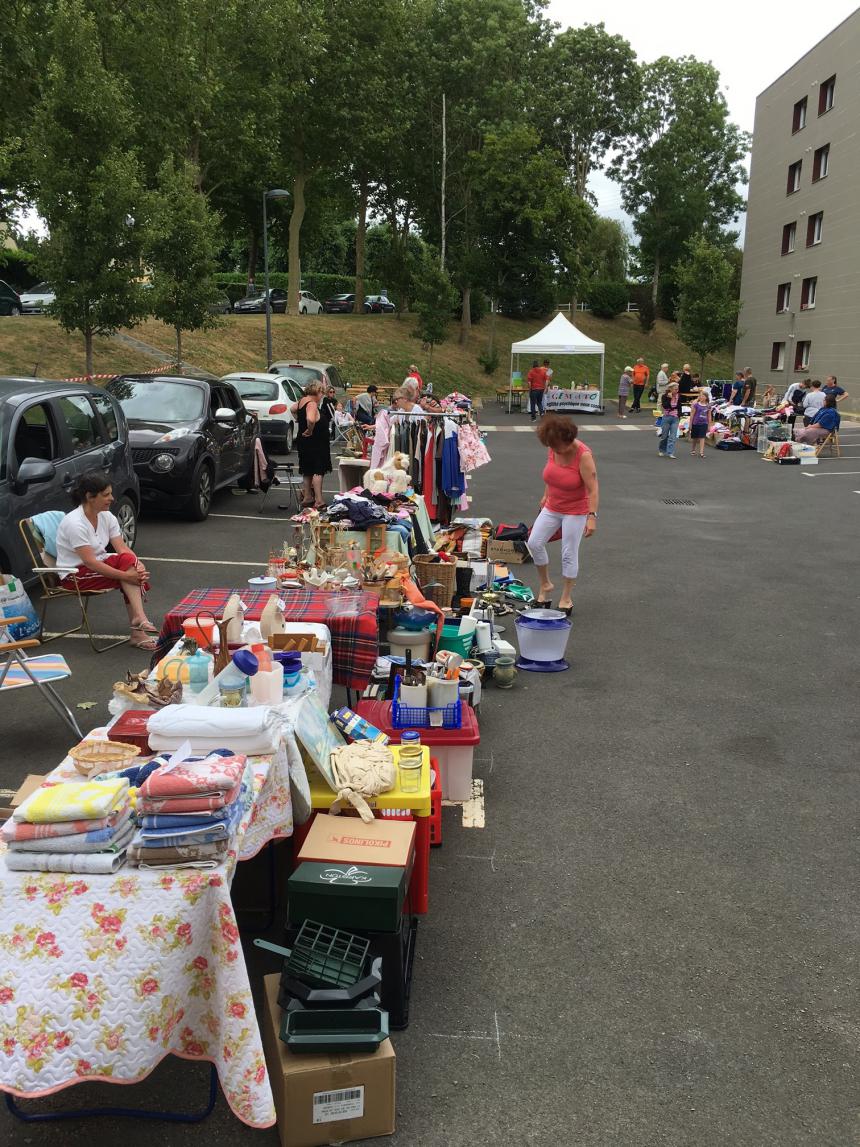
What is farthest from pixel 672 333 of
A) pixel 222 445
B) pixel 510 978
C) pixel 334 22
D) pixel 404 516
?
pixel 510 978

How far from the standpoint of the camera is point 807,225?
36812mm

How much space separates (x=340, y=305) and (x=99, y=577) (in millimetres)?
46647

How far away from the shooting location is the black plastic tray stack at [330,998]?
3.00 meters

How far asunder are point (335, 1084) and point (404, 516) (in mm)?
6207

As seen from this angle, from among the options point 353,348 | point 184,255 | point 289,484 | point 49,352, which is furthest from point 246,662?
point 353,348

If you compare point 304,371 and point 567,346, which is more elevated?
point 567,346

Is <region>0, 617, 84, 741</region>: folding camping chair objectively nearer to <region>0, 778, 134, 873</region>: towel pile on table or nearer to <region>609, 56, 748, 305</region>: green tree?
<region>0, 778, 134, 873</region>: towel pile on table

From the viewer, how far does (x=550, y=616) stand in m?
7.44

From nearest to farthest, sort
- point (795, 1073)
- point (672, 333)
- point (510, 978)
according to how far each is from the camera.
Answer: point (795, 1073), point (510, 978), point (672, 333)

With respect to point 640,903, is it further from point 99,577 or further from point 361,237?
point 361,237

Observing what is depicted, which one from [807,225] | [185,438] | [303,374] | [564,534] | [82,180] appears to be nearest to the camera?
[564,534]

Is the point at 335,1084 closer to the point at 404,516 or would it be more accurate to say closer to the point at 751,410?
the point at 404,516

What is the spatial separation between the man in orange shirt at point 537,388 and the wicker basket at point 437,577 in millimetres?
23711

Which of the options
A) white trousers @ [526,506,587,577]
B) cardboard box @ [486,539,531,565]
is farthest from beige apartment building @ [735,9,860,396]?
white trousers @ [526,506,587,577]
